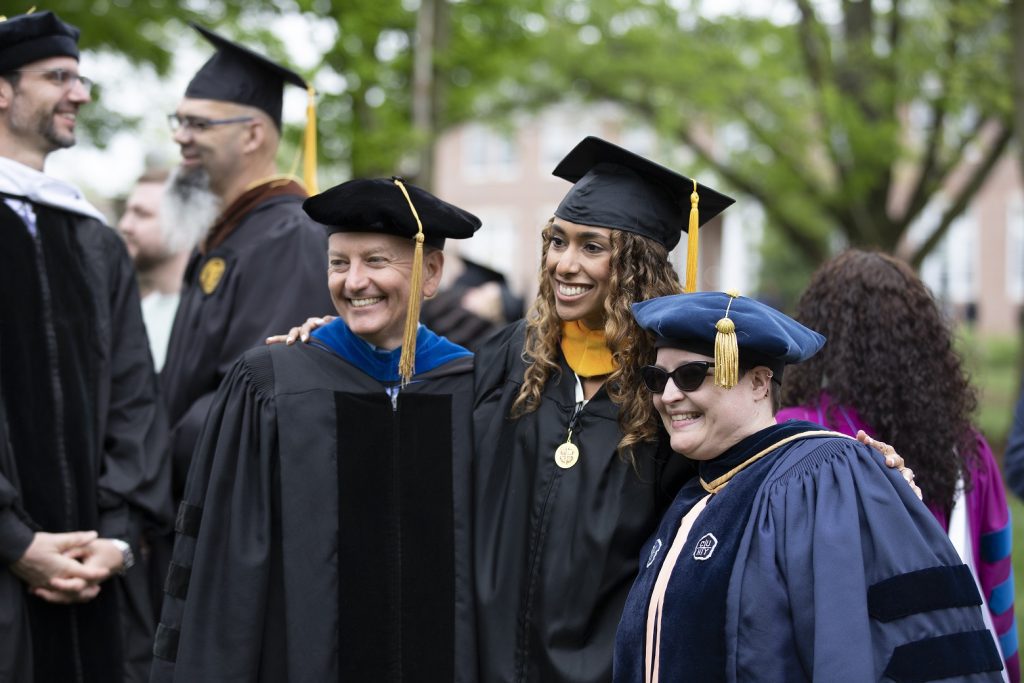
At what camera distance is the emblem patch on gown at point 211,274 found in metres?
4.42

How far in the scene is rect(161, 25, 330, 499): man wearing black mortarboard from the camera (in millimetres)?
4273

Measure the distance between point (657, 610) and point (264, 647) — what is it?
1.13 metres

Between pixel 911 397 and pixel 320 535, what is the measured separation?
1789mm

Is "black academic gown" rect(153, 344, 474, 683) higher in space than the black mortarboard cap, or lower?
lower

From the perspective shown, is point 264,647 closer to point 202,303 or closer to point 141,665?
point 141,665

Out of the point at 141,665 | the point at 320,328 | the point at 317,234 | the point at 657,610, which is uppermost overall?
the point at 317,234

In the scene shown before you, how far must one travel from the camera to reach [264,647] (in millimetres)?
3191

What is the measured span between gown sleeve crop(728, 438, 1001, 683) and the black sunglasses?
1.05 feet

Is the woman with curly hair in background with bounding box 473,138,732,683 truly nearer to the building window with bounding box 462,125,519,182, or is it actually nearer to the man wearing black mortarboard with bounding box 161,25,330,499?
the man wearing black mortarboard with bounding box 161,25,330,499

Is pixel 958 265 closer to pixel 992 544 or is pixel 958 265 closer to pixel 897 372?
pixel 992 544

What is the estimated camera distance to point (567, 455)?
3.16 metres

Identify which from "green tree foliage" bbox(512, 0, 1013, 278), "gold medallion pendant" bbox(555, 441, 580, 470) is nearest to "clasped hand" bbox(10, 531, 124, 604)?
"gold medallion pendant" bbox(555, 441, 580, 470)

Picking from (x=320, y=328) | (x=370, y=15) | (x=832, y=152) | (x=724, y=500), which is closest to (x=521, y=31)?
(x=370, y=15)

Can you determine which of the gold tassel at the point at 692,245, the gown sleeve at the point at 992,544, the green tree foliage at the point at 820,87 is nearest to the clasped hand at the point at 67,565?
the gold tassel at the point at 692,245
